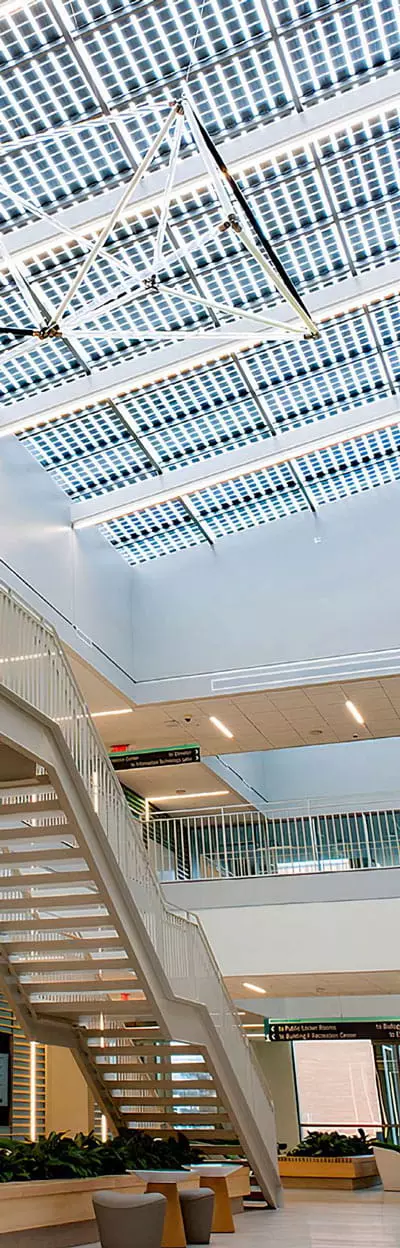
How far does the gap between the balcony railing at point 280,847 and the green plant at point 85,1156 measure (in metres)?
5.68

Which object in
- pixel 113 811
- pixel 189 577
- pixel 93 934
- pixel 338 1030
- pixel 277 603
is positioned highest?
pixel 189 577

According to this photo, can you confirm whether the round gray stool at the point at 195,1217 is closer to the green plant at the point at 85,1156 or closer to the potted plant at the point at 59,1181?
the potted plant at the point at 59,1181

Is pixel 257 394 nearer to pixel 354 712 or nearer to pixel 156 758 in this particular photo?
pixel 354 712

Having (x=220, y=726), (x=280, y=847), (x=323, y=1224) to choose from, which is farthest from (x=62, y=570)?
(x=323, y=1224)

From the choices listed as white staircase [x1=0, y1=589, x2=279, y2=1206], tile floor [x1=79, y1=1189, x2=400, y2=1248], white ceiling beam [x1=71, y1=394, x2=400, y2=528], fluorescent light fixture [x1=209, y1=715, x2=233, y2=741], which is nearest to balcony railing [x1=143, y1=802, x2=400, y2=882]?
fluorescent light fixture [x1=209, y1=715, x2=233, y2=741]

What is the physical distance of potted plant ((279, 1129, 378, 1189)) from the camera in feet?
78.7

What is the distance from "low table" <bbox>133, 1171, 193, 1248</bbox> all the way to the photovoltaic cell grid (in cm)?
955

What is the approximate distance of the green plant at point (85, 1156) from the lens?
1372 cm

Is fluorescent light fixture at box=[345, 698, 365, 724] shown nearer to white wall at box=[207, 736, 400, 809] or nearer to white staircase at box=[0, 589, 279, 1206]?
white wall at box=[207, 736, 400, 809]

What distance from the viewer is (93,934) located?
17.5 m

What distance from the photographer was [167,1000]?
590 inches

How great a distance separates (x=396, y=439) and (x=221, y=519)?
3.95 meters

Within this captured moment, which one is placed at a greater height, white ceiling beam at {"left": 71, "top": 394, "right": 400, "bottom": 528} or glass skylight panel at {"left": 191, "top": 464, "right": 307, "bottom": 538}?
glass skylight panel at {"left": 191, "top": 464, "right": 307, "bottom": 538}

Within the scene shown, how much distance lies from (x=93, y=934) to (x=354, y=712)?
8.37m
